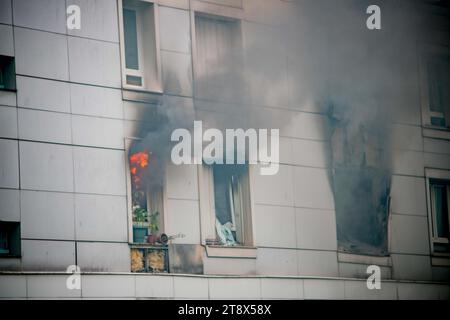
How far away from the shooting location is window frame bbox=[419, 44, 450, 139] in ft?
45.0

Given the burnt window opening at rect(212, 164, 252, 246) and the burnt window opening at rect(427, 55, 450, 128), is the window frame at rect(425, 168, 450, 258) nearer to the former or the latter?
the burnt window opening at rect(427, 55, 450, 128)

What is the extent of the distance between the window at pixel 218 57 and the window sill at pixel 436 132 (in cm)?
266

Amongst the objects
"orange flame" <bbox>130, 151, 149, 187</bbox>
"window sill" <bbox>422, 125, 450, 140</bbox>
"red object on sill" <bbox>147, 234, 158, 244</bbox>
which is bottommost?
"red object on sill" <bbox>147, 234, 158, 244</bbox>

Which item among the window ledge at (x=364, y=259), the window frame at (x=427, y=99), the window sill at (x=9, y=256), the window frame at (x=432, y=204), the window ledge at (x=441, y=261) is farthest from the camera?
the window frame at (x=427, y=99)

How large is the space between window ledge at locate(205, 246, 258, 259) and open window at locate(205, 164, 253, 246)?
3.6 inches

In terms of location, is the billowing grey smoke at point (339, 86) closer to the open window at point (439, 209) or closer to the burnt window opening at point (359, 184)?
the burnt window opening at point (359, 184)

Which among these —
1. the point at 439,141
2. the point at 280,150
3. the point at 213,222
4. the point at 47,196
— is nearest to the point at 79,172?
the point at 47,196

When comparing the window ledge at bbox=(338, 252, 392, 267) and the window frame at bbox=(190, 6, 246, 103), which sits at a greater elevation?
the window frame at bbox=(190, 6, 246, 103)

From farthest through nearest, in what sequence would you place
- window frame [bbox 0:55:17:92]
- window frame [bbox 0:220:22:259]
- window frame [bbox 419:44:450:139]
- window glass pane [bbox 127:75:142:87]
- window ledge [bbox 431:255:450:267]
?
1. window frame [bbox 419:44:450:139]
2. window ledge [bbox 431:255:450:267]
3. window glass pane [bbox 127:75:142:87]
4. window frame [bbox 0:55:17:92]
5. window frame [bbox 0:220:22:259]

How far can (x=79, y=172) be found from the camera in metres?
11.3

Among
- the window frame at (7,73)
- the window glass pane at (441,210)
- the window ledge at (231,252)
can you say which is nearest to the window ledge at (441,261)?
the window glass pane at (441,210)

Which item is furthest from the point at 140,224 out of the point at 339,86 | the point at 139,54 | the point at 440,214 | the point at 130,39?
the point at 440,214

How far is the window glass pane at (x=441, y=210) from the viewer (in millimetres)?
13664

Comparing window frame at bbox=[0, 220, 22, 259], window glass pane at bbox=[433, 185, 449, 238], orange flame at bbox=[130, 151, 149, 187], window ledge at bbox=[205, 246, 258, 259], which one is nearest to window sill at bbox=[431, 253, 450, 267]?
window glass pane at bbox=[433, 185, 449, 238]
